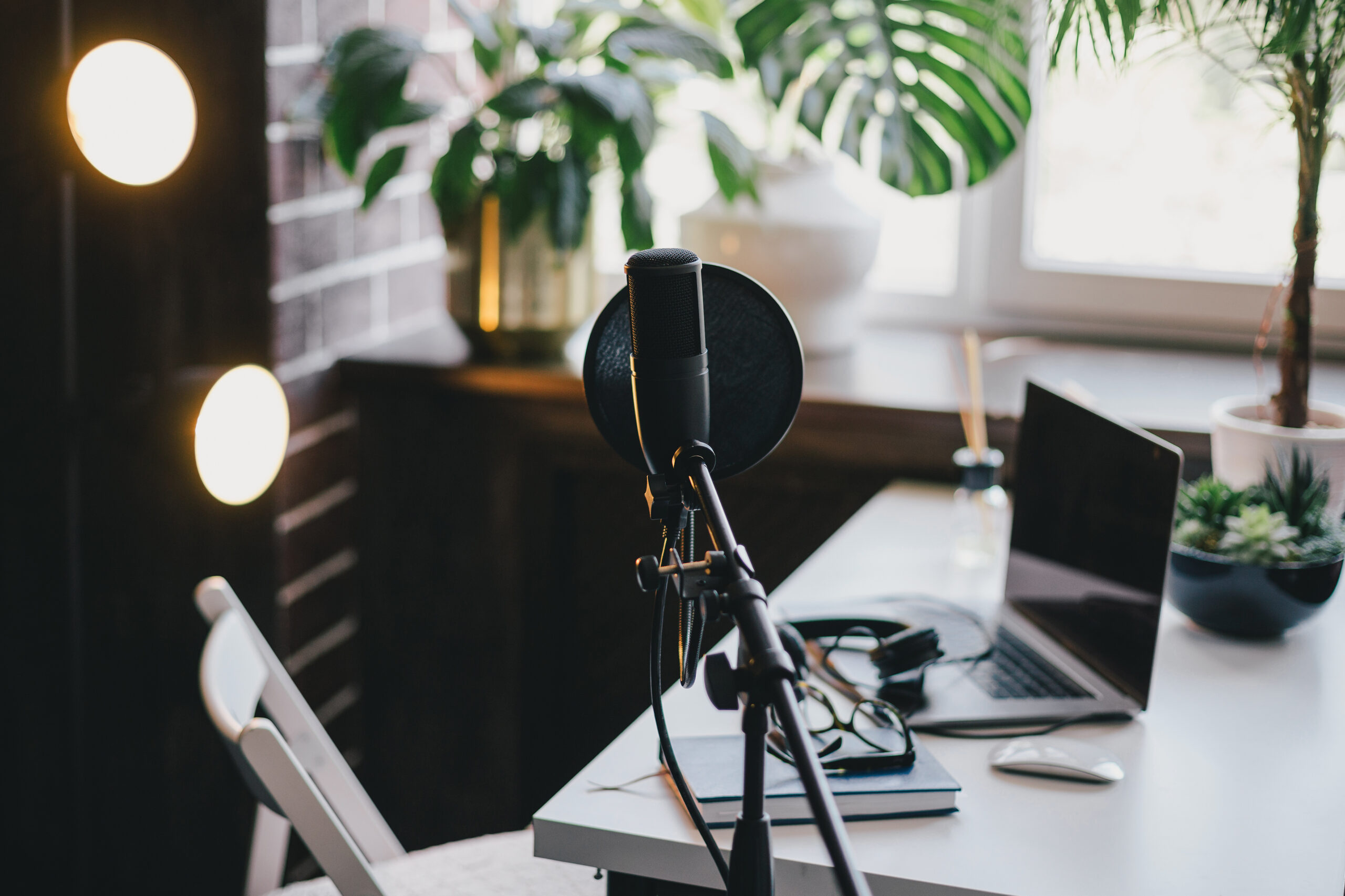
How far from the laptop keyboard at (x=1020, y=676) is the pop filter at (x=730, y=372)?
0.50 metres

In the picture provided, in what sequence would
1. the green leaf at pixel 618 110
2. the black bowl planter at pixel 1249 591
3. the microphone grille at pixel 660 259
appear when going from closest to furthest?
1. the microphone grille at pixel 660 259
2. the black bowl planter at pixel 1249 591
3. the green leaf at pixel 618 110

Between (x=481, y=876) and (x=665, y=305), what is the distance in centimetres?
84

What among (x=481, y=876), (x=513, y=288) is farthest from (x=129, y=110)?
(x=481, y=876)

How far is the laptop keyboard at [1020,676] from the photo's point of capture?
44.4 inches

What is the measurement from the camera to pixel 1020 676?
1165 mm

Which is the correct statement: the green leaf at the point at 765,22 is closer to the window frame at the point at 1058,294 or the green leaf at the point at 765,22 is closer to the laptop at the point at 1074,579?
the window frame at the point at 1058,294

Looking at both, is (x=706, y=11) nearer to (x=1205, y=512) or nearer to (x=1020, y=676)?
(x=1205, y=512)

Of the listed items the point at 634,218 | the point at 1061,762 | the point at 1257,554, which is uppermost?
the point at 634,218

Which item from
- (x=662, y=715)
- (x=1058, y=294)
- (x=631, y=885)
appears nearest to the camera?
(x=662, y=715)

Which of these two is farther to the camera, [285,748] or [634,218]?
[634,218]

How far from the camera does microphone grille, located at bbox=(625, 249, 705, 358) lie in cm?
64

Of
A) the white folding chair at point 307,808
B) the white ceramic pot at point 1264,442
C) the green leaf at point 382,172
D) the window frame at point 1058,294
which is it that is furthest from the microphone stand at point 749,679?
the window frame at point 1058,294

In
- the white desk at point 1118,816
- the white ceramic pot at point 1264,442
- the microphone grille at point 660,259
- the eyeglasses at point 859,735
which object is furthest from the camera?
the white ceramic pot at point 1264,442

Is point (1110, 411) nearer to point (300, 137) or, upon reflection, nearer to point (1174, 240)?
point (1174, 240)
